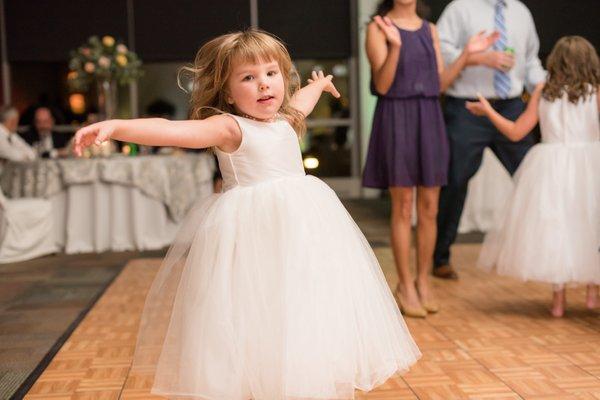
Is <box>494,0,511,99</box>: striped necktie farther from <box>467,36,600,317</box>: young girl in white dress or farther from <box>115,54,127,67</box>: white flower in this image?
<box>115,54,127,67</box>: white flower

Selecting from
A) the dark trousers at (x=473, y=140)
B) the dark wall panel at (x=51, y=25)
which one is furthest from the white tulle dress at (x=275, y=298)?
the dark wall panel at (x=51, y=25)

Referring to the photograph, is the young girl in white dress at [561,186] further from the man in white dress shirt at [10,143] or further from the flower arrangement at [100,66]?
the man in white dress shirt at [10,143]

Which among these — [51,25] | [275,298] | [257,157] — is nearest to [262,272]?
[275,298]

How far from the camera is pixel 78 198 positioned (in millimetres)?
6340

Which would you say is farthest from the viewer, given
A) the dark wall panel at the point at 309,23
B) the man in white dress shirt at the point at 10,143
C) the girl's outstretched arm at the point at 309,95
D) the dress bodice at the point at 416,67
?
the dark wall panel at the point at 309,23

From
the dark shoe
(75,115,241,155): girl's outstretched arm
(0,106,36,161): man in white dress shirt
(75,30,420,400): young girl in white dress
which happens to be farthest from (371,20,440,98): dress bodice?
(0,106,36,161): man in white dress shirt

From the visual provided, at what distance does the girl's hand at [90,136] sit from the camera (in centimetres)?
174

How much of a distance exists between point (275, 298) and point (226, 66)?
618mm

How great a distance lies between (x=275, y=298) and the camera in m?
2.08

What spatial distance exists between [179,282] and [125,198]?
14.0ft

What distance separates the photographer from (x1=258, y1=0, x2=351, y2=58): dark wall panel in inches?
423

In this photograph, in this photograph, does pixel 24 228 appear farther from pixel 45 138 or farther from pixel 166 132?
pixel 166 132

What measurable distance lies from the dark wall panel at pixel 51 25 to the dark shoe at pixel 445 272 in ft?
22.9

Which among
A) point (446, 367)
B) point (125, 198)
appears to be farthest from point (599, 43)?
point (446, 367)
